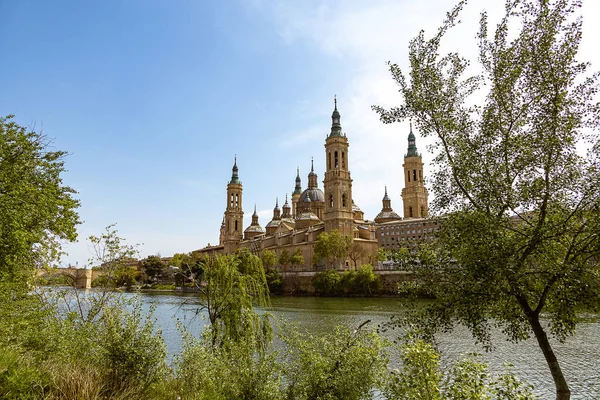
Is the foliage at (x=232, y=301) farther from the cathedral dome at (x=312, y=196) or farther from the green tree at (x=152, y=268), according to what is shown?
the cathedral dome at (x=312, y=196)

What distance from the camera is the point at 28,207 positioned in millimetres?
14938

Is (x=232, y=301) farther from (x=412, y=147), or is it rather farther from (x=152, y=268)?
(x=412, y=147)

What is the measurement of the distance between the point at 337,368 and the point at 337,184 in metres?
78.4

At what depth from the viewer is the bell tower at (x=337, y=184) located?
8550 cm

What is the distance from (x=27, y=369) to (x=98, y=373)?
4.43 ft

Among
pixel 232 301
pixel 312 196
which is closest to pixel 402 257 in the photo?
pixel 232 301

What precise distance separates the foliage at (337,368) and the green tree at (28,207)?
10.9 metres

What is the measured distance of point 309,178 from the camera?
394 feet

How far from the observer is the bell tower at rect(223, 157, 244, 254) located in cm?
12950

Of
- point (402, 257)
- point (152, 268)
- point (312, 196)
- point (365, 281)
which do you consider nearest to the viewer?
point (402, 257)

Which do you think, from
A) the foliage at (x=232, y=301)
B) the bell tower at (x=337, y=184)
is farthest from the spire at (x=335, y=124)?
the foliage at (x=232, y=301)


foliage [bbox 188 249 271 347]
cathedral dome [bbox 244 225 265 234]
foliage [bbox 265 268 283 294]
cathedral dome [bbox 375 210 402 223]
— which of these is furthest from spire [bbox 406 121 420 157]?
foliage [bbox 188 249 271 347]

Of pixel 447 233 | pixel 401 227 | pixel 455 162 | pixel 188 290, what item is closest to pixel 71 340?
pixel 447 233

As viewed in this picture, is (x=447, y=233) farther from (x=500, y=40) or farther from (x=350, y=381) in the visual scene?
(x=500, y=40)
